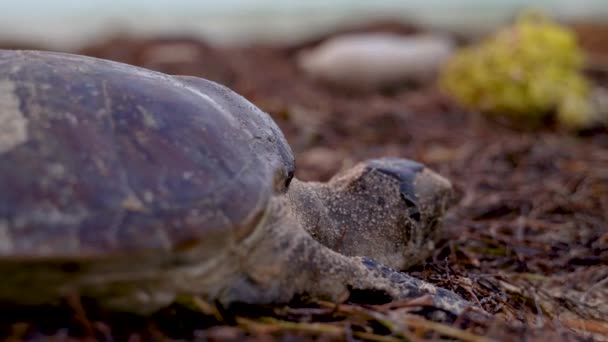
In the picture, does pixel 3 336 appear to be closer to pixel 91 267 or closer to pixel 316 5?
pixel 91 267

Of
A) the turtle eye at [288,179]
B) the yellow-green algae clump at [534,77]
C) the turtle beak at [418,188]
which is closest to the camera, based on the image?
the turtle eye at [288,179]

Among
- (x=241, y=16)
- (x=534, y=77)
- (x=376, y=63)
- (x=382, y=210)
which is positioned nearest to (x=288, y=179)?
(x=382, y=210)

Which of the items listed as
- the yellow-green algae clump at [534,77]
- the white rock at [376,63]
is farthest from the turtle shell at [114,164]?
the white rock at [376,63]

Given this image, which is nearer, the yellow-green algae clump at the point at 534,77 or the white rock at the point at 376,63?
the yellow-green algae clump at the point at 534,77

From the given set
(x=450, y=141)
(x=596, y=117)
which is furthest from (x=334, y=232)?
(x=596, y=117)

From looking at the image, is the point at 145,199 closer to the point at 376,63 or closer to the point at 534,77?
the point at 534,77

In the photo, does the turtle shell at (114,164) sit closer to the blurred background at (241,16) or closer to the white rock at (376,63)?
the white rock at (376,63)

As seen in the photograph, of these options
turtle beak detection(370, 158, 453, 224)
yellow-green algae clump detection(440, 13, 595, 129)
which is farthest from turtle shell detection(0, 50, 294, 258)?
yellow-green algae clump detection(440, 13, 595, 129)
